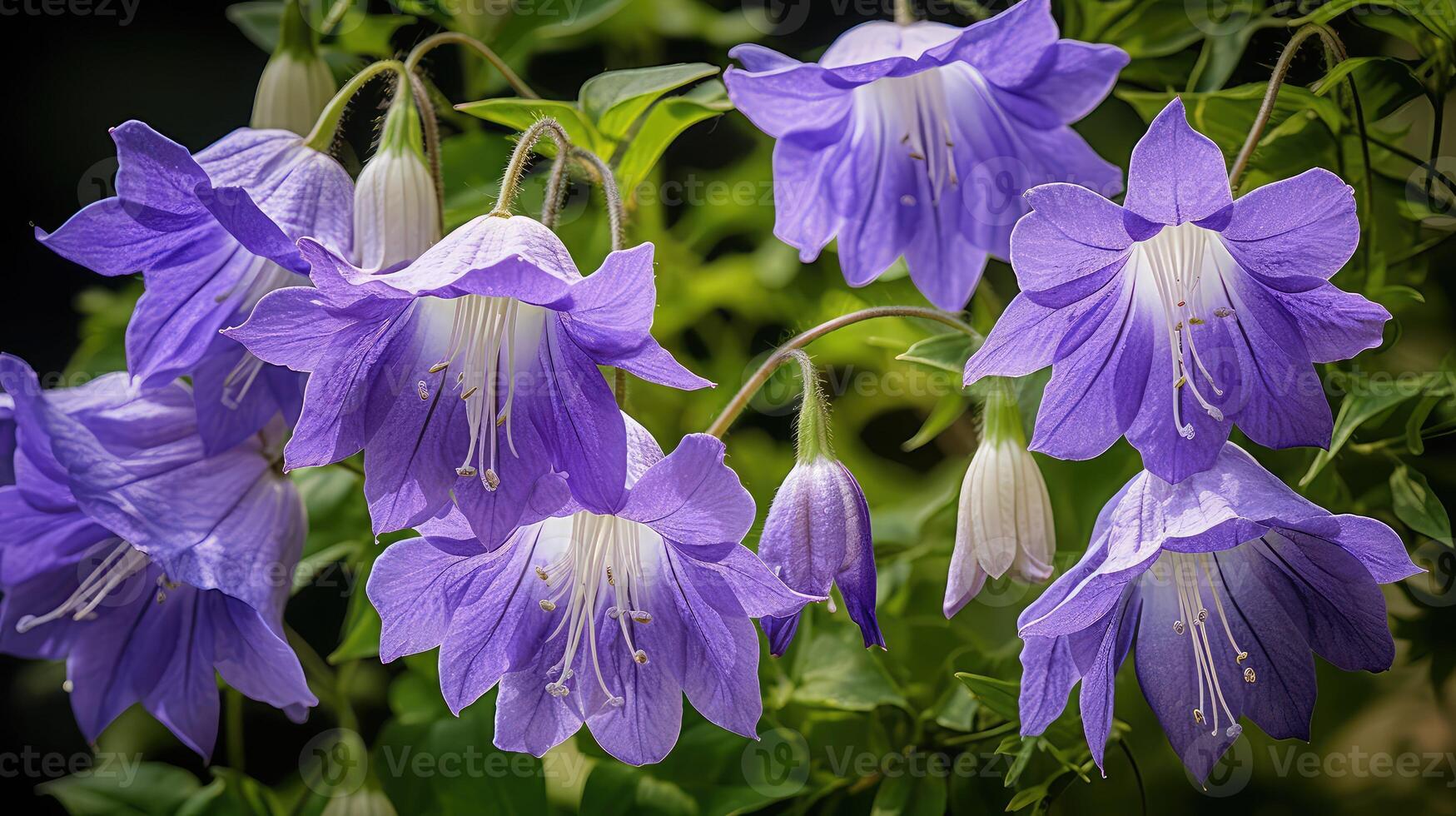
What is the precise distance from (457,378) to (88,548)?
1.37 feet

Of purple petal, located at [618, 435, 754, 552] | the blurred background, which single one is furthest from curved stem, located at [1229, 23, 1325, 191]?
purple petal, located at [618, 435, 754, 552]

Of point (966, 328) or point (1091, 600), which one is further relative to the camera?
point (966, 328)

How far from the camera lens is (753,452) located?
48.2 inches

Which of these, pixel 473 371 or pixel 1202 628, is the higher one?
pixel 473 371

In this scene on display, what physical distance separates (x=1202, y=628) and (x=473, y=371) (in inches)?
21.2

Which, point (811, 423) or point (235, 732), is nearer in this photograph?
point (811, 423)

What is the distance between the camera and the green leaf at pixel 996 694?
0.78 m

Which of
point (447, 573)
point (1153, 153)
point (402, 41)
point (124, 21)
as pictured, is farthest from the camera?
point (124, 21)

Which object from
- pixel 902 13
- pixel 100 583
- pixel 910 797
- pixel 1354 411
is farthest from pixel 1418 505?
pixel 100 583

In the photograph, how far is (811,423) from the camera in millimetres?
784

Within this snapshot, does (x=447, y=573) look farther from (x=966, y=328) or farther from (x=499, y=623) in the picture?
(x=966, y=328)

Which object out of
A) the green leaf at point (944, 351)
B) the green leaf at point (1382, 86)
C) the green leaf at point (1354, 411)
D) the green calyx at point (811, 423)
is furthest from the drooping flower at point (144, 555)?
the green leaf at point (1382, 86)

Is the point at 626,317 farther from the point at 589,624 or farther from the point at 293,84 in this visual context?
the point at 293,84

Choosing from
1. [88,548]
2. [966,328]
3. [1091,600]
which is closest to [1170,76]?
[966,328]
